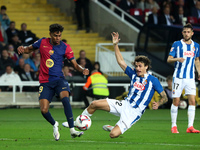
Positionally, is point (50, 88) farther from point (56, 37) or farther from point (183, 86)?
point (183, 86)

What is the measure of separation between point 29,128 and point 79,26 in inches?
443

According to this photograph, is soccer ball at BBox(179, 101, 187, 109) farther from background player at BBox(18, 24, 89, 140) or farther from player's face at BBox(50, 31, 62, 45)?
player's face at BBox(50, 31, 62, 45)

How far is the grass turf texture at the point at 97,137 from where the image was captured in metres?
8.55

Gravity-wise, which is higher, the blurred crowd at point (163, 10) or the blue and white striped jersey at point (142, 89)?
the blurred crowd at point (163, 10)

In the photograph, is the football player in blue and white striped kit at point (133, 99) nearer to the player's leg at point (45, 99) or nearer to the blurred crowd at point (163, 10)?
the player's leg at point (45, 99)

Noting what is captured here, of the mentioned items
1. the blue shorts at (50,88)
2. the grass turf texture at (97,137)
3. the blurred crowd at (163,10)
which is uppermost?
the blurred crowd at (163,10)

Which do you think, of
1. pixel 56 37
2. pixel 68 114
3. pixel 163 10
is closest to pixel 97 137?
pixel 68 114

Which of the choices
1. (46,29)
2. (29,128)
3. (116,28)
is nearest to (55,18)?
(46,29)

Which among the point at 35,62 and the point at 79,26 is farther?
the point at 79,26

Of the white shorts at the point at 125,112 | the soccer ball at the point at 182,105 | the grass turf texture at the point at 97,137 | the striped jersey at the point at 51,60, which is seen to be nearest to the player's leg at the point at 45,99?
the striped jersey at the point at 51,60

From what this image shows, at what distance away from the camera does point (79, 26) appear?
22219 millimetres

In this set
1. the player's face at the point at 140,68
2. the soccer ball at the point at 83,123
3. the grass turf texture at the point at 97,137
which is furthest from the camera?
the player's face at the point at 140,68

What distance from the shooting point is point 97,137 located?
32.2ft

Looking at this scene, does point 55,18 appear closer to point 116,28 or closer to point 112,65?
point 116,28
